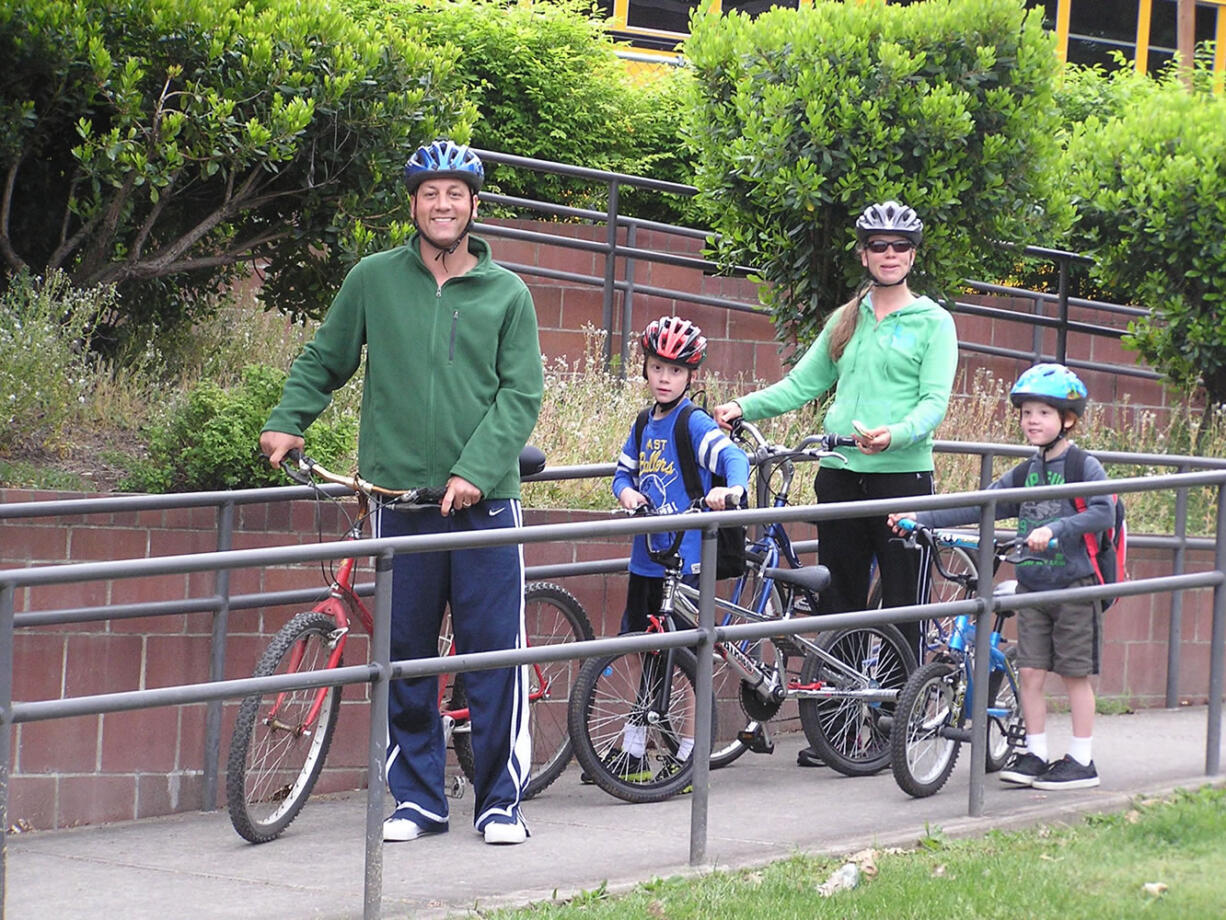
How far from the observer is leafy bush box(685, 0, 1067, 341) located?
1029 cm

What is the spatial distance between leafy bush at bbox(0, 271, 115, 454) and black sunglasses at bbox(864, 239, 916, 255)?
3333 millimetres

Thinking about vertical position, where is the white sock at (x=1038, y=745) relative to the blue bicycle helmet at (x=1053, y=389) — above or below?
below

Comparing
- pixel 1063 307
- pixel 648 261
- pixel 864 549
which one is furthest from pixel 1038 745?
pixel 1063 307

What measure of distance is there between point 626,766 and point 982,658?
1.29m

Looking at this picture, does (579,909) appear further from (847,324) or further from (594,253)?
(594,253)

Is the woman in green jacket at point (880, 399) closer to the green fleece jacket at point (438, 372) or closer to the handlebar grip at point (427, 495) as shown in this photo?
the green fleece jacket at point (438, 372)

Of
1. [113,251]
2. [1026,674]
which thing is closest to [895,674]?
[1026,674]

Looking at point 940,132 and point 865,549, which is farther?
point 940,132

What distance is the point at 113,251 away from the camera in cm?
→ 856

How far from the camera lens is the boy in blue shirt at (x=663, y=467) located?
21.2 ft

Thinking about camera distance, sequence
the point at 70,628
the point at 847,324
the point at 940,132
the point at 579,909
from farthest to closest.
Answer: the point at 940,132, the point at 847,324, the point at 70,628, the point at 579,909

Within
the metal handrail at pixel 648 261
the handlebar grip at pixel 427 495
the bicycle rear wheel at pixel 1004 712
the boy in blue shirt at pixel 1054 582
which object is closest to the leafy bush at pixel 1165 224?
the metal handrail at pixel 648 261

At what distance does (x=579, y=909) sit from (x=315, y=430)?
11.3ft

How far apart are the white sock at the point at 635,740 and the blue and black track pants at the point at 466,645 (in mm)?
780
